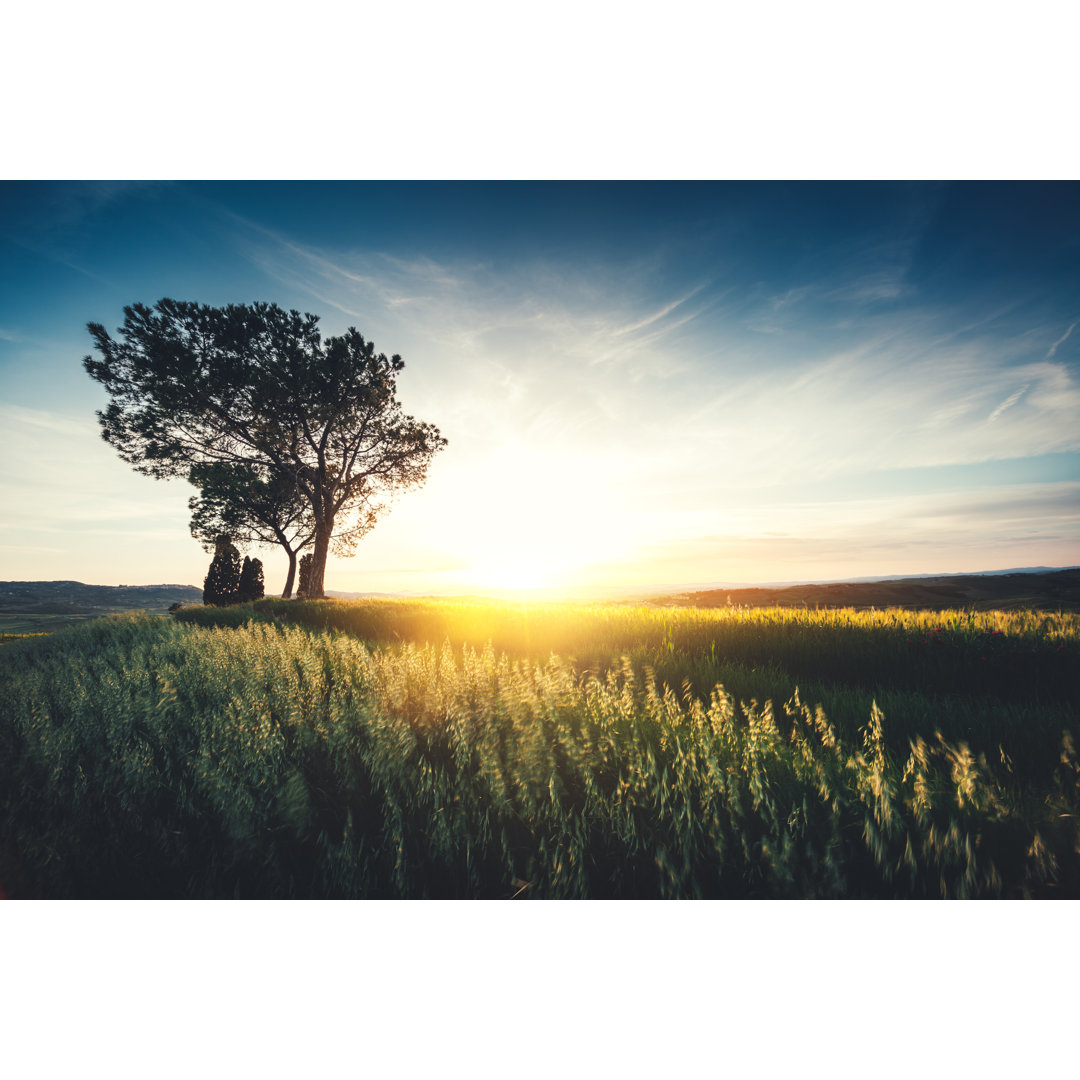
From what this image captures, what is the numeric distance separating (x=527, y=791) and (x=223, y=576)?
1189 inches

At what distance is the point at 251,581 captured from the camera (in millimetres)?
26672

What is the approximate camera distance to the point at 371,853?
2107mm

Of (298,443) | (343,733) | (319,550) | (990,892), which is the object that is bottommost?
(990,892)

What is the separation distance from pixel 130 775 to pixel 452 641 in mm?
5715

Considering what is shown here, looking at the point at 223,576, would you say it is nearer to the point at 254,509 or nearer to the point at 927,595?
the point at 254,509

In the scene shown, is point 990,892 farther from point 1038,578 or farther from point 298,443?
point 298,443

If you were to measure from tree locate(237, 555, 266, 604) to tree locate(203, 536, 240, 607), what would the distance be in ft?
0.83

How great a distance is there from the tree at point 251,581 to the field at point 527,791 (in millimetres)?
25381

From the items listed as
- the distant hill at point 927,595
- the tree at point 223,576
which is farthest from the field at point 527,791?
the tree at point 223,576

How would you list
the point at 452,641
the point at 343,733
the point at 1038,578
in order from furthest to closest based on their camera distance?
the point at 1038,578 → the point at 452,641 → the point at 343,733

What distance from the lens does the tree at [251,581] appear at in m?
26.1

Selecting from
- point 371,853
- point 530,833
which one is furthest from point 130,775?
point 530,833

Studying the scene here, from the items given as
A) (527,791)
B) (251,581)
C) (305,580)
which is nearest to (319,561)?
(305,580)

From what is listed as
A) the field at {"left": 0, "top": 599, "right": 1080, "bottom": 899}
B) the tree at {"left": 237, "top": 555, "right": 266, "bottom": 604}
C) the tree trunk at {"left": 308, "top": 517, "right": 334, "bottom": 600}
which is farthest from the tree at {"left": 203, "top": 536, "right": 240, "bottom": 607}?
the field at {"left": 0, "top": 599, "right": 1080, "bottom": 899}
